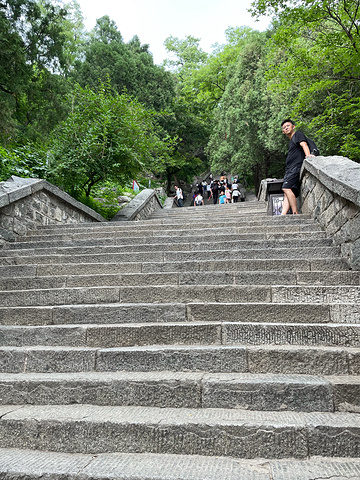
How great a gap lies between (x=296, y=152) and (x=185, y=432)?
17.6 ft

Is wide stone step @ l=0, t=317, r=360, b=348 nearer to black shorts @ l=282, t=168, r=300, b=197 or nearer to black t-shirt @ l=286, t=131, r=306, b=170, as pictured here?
black shorts @ l=282, t=168, r=300, b=197

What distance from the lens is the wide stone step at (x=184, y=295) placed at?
10.5 ft

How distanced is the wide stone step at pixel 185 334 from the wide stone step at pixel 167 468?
3.02 feet

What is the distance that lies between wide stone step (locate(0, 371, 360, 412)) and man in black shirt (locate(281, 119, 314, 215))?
4.33 meters

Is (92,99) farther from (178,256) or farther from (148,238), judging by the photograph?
(178,256)

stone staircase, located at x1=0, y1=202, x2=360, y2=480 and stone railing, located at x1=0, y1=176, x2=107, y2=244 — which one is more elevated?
stone railing, located at x1=0, y1=176, x2=107, y2=244

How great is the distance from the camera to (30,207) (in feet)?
20.6

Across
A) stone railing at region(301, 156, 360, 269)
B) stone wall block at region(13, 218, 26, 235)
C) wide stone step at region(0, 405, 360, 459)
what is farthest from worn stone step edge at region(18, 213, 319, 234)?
wide stone step at region(0, 405, 360, 459)

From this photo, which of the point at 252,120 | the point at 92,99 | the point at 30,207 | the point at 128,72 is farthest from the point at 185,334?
the point at 128,72

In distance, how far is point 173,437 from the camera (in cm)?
205

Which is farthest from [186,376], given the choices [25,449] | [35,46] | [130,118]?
[35,46]

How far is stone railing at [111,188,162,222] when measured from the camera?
8.56 metres

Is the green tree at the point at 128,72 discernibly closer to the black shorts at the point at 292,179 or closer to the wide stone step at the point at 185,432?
the black shorts at the point at 292,179

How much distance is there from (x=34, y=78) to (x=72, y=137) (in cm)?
208
